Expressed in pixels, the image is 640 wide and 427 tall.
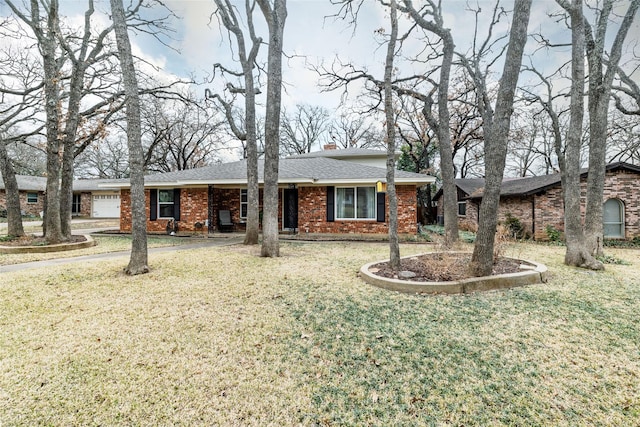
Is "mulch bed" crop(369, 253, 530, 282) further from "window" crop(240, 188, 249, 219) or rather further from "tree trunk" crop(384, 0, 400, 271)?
"window" crop(240, 188, 249, 219)

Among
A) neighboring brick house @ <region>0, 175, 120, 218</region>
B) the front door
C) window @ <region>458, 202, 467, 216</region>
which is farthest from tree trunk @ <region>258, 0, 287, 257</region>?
neighboring brick house @ <region>0, 175, 120, 218</region>

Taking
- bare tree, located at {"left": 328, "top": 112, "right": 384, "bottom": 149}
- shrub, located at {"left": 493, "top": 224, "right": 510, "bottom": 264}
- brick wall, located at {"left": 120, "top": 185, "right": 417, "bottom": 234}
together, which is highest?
bare tree, located at {"left": 328, "top": 112, "right": 384, "bottom": 149}

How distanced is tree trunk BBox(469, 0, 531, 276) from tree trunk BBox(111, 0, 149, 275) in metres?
6.21

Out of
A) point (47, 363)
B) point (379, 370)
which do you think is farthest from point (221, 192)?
point (379, 370)

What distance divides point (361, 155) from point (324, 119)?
1550cm

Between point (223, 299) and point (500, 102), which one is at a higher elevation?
point (500, 102)

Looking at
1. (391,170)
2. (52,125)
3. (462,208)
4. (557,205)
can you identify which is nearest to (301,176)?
(391,170)

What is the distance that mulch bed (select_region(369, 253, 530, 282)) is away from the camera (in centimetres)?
476

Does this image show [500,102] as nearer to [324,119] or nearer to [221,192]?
[221,192]

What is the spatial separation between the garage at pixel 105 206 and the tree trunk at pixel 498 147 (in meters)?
28.3

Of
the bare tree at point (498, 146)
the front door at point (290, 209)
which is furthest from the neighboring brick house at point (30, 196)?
the bare tree at point (498, 146)

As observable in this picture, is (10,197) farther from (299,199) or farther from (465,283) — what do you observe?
(465,283)

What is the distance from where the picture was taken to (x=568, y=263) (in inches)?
249

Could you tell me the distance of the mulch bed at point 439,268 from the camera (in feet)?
15.6
